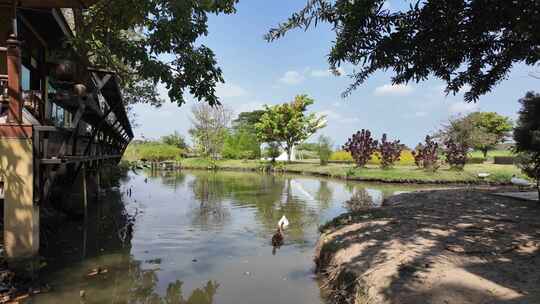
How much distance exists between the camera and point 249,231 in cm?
984

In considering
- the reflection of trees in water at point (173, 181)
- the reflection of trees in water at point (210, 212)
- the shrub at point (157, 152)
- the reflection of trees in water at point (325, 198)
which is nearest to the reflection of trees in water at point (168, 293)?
the reflection of trees in water at point (210, 212)

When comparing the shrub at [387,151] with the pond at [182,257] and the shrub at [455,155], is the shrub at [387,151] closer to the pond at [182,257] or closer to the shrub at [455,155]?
the shrub at [455,155]

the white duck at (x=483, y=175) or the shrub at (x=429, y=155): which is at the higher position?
the shrub at (x=429, y=155)

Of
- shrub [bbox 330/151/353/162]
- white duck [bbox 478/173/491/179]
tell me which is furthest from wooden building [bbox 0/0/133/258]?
shrub [bbox 330/151/353/162]

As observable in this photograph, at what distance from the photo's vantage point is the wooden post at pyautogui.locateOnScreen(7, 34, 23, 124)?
16.6 ft

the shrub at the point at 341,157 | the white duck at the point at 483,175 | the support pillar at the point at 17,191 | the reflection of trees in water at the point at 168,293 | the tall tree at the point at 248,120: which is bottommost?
the reflection of trees in water at the point at 168,293

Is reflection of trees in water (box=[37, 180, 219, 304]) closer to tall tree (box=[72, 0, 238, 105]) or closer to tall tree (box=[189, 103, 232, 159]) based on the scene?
tall tree (box=[72, 0, 238, 105])

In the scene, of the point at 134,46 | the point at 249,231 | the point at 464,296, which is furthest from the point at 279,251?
the point at 134,46

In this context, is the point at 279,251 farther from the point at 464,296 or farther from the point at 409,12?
the point at 409,12

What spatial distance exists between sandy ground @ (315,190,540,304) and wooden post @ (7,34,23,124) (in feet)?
17.1

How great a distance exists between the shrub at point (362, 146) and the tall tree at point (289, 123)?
10585 millimetres

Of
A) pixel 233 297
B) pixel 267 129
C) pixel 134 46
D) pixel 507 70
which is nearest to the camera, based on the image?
pixel 507 70

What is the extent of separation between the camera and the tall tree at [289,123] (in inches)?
1592

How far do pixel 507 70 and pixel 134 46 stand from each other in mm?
6488
